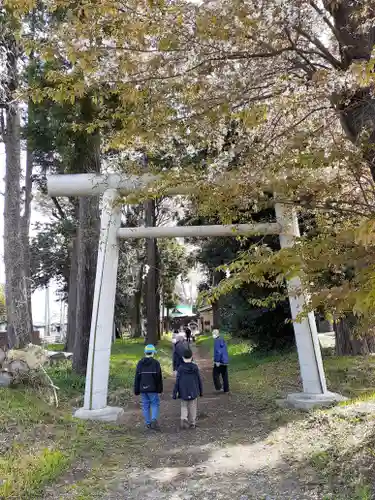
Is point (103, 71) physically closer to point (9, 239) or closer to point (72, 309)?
point (9, 239)

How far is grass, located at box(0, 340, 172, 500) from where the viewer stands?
199 inches

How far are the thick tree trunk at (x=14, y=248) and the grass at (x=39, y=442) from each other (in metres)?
4.06

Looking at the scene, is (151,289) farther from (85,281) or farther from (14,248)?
(85,281)

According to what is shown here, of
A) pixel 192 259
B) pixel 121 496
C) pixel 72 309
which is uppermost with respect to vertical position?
pixel 192 259

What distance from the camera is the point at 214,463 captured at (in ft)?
20.2

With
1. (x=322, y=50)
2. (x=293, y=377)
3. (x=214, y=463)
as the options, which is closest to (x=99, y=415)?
(x=214, y=463)

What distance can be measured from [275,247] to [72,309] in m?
11.7

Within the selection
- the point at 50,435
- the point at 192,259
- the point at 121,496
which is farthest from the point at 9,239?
the point at 192,259

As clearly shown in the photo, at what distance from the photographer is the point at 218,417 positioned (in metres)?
9.10

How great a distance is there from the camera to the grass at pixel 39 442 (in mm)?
5051

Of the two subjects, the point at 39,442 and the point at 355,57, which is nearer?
the point at 355,57

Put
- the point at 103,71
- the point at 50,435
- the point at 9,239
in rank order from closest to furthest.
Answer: the point at 103,71 → the point at 50,435 → the point at 9,239

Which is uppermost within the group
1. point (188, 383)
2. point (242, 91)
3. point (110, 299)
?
point (242, 91)

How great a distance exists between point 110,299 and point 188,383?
2234 mm
